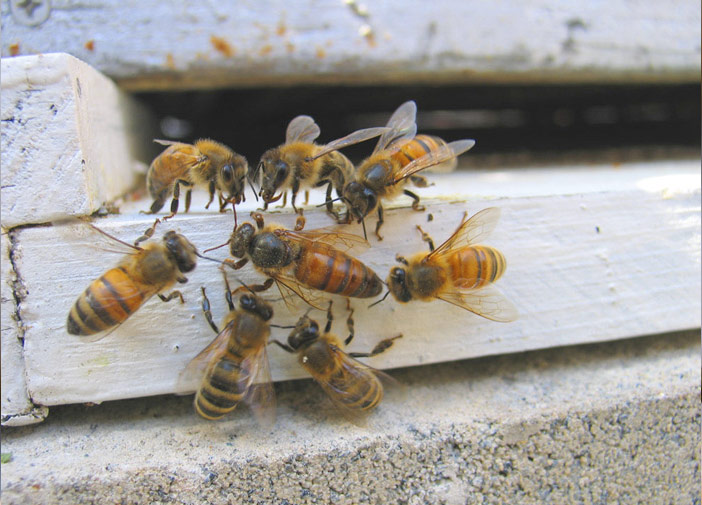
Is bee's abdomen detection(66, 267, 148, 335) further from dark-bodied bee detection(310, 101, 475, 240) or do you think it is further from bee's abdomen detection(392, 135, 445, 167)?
bee's abdomen detection(392, 135, 445, 167)

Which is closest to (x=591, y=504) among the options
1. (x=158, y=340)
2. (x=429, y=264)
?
(x=429, y=264)

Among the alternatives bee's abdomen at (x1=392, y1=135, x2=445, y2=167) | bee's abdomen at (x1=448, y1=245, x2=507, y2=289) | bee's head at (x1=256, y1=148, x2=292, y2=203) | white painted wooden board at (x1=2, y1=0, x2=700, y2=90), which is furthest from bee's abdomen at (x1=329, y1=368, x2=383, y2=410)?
white painted wooden board at (x1=2, y1=0, x2=700, y2=90)

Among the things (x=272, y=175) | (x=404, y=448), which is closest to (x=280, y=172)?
(x=272, y=175)

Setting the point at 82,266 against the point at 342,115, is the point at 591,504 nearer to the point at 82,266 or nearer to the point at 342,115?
the point at 82,266

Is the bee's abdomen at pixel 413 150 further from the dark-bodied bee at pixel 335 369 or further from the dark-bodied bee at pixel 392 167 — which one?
the dark-bodied bee at pixel 335 369

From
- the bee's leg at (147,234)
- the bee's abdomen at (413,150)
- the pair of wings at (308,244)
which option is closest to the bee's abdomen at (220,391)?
the pair of wings at (308,244)

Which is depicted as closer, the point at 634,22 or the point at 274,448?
the point at 274,448

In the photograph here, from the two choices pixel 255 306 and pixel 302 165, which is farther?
pixel 302 165

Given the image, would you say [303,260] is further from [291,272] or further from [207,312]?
[207,312]
